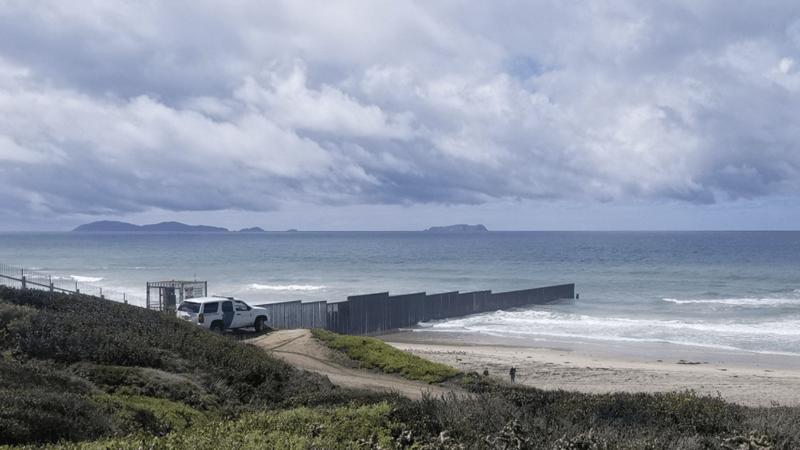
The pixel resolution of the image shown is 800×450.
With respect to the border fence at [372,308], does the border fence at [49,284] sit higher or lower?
higher

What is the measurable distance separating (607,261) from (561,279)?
32.3 m

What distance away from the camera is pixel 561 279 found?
73875 mm

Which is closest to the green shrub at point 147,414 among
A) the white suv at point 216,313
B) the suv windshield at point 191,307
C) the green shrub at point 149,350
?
the green shrub at point 149,350

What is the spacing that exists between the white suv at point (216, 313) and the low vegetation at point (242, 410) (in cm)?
837

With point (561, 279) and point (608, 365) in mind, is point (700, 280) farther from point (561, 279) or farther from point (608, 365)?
point (608, 365)

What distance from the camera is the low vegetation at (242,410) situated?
19.1 ft

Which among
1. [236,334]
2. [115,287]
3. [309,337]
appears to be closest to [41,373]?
[309,337]

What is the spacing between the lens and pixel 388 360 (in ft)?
59.3

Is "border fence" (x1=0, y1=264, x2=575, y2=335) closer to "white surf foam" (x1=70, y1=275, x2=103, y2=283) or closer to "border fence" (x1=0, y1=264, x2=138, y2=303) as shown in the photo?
"border fence" (x1=0, y1=264, x2=138, y2=303)

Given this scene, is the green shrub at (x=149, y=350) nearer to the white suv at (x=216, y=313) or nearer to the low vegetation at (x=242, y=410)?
the low vegetation at (x=242, y=410)

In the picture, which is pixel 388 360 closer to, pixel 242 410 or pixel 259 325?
pixel 259 325

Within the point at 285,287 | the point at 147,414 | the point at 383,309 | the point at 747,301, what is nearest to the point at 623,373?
the point at 383,309

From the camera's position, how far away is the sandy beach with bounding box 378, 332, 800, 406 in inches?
765

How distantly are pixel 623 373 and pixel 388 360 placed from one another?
9.68m
